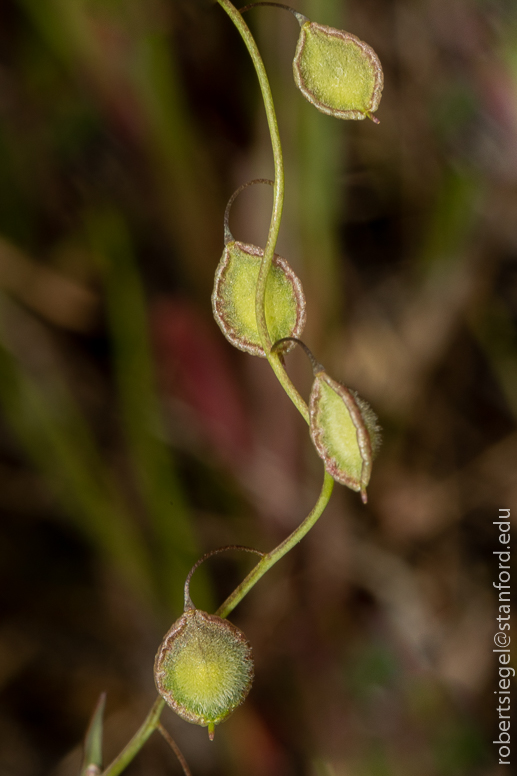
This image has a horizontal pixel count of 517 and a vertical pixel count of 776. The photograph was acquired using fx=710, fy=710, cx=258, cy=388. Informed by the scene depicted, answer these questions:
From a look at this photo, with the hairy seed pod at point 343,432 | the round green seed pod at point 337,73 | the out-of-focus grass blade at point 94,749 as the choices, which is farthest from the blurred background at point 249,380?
the hairy seed pod at point 343,432

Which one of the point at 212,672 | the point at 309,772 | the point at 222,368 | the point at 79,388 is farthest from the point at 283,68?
the point at 309,772

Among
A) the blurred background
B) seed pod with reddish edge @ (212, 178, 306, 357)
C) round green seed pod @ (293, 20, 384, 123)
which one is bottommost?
the blurred background

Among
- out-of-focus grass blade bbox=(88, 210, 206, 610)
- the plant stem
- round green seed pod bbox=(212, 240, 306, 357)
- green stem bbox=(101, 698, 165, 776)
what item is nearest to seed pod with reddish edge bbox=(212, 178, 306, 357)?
round green seed pod bbox=(212, 240, 306, 357)

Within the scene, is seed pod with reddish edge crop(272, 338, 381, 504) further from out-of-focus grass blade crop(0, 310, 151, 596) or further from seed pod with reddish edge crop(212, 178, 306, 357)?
out-of-focus grass blade crop(0, 310, 151, 596)

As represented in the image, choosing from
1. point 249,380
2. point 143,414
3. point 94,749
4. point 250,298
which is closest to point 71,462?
point 143,414

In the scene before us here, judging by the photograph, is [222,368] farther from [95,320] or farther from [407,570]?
[407,570]

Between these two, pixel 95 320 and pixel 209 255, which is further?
pixel 95 320
